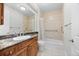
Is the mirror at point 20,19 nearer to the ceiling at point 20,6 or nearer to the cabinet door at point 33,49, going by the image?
the ceiling at point 20,6

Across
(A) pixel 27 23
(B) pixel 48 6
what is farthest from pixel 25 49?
(B) pixel 48 6

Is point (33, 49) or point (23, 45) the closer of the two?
point (23, 45)

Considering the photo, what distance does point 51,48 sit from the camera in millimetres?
1873

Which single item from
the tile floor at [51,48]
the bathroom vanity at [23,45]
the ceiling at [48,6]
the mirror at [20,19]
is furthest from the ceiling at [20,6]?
the tile floor at [51,48]

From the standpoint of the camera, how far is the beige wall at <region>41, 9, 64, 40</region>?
72.6 inches

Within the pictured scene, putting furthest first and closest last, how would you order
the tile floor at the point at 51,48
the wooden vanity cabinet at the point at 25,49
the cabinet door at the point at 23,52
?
the tile floor at the point at 51,48, the cabinet door at the point at 23,52, the wooden vanity cabinet at the point at 25,49

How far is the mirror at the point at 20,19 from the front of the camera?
1822mm

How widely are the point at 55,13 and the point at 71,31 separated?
0.41 m

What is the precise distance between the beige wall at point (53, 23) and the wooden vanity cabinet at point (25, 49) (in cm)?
28

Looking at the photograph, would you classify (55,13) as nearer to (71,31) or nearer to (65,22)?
(65,22)

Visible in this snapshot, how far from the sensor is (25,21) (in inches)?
73.1

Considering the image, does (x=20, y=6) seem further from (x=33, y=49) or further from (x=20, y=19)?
(x=33, y=49)

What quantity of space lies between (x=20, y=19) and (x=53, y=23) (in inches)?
22.3

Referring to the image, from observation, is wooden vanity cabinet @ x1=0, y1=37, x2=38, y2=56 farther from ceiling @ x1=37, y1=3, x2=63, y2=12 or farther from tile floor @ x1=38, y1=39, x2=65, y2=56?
ceiling @ x1=37, y1=3, x2=63, y2=12
